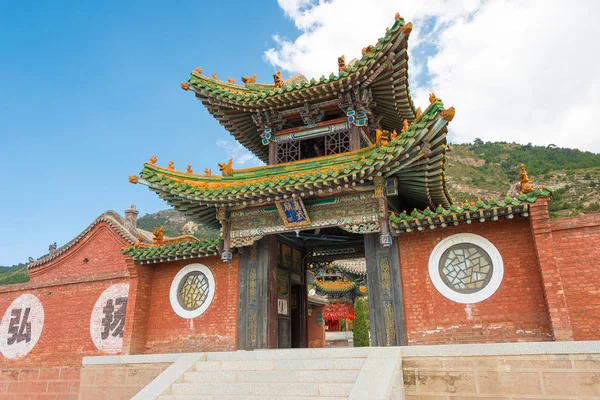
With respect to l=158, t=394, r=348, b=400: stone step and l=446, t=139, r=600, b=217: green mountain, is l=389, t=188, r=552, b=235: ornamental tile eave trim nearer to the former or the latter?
l=158, t=394, r=348, b=400: stone step

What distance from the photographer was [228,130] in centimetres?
1309

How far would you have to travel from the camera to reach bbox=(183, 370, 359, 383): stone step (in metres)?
7.01

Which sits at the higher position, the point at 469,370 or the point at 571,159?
the point at 571,159

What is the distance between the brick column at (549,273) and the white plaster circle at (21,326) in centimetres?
1546

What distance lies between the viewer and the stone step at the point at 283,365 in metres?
7.36

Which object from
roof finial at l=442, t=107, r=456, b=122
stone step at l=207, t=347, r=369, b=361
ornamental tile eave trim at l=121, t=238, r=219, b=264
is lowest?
stone step at l=207, t=347, r=369, b=361

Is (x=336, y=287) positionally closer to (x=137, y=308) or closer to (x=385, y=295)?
(x=137, y=308)

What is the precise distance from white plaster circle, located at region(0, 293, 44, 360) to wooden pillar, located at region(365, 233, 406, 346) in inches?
473

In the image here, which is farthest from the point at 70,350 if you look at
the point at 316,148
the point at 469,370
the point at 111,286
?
the point at 469,370

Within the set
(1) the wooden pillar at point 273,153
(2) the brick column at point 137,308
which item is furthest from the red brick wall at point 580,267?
(2) the brick column at point 137,308

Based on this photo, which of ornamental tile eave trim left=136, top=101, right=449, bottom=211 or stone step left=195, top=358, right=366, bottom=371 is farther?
ornamental tile eave trim left=136, top=101, right=449, bottom=211

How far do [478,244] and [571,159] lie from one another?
68066mm

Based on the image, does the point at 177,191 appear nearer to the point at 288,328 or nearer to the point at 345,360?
the point at 288,328

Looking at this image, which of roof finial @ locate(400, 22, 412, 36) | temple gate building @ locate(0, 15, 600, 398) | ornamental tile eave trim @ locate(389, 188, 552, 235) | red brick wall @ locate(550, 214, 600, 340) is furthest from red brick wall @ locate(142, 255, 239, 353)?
red brick wall @ locate(550, 214, 600, 340)
